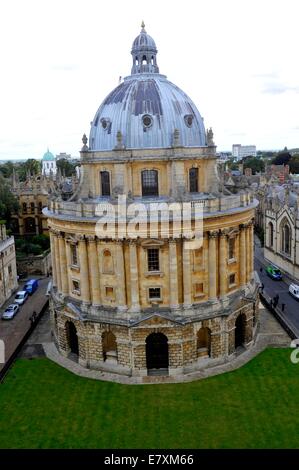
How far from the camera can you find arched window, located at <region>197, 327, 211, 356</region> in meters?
36.7

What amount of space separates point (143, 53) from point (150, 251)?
1860 cm

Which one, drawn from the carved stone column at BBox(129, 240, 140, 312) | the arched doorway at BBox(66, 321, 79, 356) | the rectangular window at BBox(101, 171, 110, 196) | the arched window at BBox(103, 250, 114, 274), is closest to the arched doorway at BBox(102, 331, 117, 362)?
the arched doorway at BBox(66, 321, 79, 356)

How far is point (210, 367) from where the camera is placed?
119 ft

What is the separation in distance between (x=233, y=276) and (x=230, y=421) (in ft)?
42.2

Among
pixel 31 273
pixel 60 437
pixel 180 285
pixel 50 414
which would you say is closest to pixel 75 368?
pixel 50 414

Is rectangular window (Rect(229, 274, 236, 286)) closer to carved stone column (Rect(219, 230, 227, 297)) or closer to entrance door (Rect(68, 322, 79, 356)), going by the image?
carved stone column (Rect(219, 230, 227, 297))

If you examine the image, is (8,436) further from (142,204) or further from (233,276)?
(233,276)

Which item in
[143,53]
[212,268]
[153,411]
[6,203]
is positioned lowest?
[153,411]

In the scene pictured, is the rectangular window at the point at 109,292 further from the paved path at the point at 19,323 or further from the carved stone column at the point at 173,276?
the paved path at the point at 19,323

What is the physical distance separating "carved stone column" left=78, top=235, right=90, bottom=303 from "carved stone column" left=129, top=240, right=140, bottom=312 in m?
4.20

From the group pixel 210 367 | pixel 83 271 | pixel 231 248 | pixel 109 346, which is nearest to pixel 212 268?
pixel 231 248

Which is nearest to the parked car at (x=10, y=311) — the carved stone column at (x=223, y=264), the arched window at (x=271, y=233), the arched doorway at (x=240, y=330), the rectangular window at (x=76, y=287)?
the rectangular window at (x=76, y=287)

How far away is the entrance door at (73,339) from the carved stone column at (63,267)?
3.13 meters

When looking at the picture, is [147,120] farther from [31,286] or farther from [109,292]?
[31,286]
